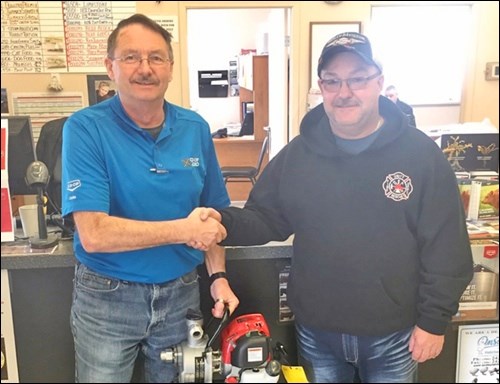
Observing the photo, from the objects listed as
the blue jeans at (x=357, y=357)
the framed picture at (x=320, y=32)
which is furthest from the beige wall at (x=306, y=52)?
the blue jeans at (x=357, y=357)

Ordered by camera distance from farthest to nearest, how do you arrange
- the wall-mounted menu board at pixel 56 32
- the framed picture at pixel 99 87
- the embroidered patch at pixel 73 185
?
the framed picture at pixel 99 87
the wall-mounted menu board at pixel 56 32
the embroidered patch at pixel 73 185

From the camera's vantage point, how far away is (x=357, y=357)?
101 centimetres

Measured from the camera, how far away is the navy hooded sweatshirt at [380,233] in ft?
3.05

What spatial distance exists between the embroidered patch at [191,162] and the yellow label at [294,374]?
0.51m

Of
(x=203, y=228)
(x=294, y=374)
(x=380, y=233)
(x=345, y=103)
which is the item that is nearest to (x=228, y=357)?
(x=294, y=374)

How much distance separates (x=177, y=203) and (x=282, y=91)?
165 cm

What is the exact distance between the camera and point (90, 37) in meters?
1.58

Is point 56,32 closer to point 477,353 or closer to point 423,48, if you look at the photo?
point 423,48

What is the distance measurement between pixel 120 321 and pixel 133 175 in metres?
0.29

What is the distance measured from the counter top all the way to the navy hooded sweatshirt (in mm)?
216

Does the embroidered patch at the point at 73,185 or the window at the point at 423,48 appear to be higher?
the window at the point at 423,48

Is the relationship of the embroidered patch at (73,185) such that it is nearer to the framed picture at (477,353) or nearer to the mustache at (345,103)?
the mustache at (345,103)

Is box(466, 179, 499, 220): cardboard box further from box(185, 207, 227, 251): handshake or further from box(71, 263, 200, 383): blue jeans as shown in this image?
box(71, 263, 200, 383): blue jeans

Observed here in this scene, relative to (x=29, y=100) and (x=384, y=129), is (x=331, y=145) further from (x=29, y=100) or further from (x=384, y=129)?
(x=29, y=100)
